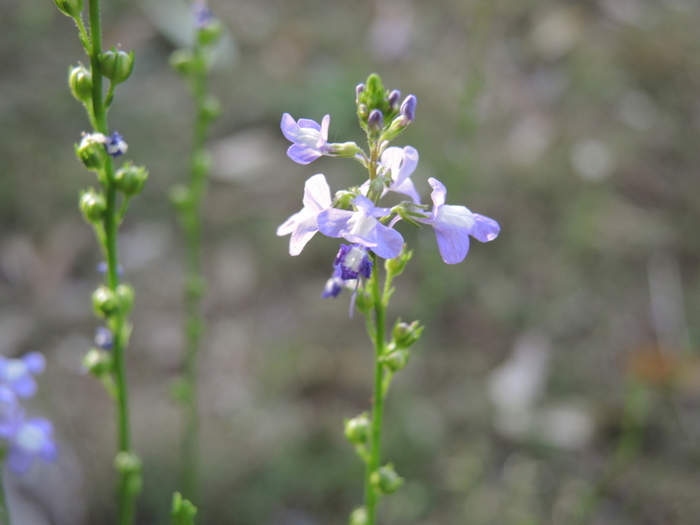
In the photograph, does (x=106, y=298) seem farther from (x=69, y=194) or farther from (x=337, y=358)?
(x=69, y=194)

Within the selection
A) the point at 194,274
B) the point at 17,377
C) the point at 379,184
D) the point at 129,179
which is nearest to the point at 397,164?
the point at 379,184

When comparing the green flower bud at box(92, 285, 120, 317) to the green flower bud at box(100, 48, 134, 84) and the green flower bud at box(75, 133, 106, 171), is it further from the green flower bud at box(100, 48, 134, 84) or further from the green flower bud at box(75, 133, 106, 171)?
the green flower bud at box(100, 48, 134, 84)

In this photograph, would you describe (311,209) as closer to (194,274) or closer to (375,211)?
(375,211)

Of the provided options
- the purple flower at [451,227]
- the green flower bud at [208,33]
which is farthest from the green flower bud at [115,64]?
the green flower bud at [208,33]

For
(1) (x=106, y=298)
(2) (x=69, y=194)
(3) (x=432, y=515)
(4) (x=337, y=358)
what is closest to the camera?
(1) (x=106, y=298)

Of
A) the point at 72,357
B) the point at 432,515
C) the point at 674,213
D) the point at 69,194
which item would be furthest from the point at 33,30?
the point at 674,213

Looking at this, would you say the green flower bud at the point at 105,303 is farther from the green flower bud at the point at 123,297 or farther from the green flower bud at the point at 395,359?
the green flower bud at the point at 395,359
